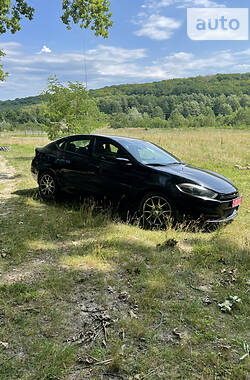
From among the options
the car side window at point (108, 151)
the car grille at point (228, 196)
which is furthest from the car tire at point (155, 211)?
the car side window at point (108, 151)

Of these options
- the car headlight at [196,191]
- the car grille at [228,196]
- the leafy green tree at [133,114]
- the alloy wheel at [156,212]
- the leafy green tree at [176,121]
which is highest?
the leafy green tree at [133,114]

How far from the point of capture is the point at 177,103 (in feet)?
355

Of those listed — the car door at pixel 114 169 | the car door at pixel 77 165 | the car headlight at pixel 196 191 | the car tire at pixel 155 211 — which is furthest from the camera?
the car door at pixel 77 165

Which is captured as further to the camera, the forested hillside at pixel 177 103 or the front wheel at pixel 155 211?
the forested hillside at pixel 177 103

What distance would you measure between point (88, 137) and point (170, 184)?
2.30m

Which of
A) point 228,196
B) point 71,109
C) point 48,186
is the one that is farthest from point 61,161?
point 71,109

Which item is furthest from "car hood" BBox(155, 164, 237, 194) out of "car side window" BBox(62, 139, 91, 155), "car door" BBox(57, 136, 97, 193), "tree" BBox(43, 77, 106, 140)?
"tree" BBox(43, 77, 106, 140)

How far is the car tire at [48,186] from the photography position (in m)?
6.68

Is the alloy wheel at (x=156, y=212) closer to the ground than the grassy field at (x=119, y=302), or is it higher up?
higher up

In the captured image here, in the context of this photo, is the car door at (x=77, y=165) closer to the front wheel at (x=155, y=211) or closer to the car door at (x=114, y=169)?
the car door at (x=114, y=169)

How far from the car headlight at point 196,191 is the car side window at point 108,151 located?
1338mm

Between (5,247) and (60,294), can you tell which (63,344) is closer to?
(60,294)

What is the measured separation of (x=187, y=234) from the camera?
4.80 metres

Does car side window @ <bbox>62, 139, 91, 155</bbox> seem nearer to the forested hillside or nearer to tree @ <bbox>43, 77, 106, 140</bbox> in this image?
tree @ <bbox>43, 77, 106, 140</bbox>
